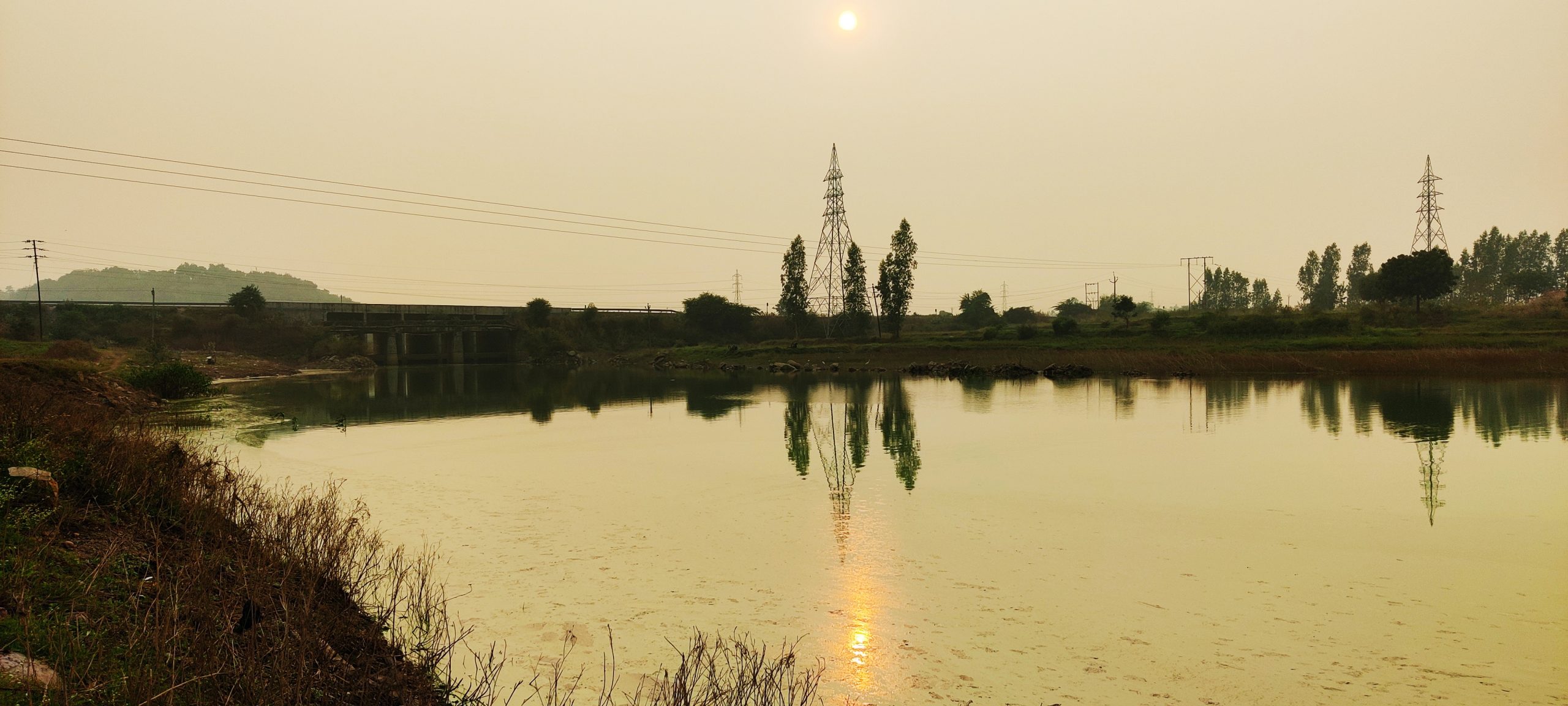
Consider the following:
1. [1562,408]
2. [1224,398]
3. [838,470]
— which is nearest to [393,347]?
[1224,398]

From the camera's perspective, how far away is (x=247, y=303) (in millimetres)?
86750

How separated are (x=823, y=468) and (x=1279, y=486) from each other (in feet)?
29.8

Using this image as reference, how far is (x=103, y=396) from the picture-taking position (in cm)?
2616

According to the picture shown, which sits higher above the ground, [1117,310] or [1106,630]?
[1117,310]

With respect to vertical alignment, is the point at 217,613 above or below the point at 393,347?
below

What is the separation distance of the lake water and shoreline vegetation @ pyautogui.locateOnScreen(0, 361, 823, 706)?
0.60 m

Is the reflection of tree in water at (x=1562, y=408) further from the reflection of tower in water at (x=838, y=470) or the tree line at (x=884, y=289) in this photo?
the tree line at (x=884, y=289)

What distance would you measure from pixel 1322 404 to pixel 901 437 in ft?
61.5

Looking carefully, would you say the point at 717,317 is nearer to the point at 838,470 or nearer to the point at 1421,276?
the point at 1421,276

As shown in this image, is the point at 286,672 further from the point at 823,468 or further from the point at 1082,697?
the point at 823,468

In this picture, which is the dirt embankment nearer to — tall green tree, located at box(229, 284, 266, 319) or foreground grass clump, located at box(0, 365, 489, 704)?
tall green tree, located at box(229, 284, 266, 319)

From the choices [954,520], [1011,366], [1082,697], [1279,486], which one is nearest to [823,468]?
[954,520]

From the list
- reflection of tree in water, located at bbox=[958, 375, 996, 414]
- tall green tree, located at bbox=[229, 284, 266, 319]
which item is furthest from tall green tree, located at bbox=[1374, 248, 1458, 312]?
tall green tree, located at bbox=[229, 284, 266, 319]

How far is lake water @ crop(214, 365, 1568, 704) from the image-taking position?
7.59 metres
